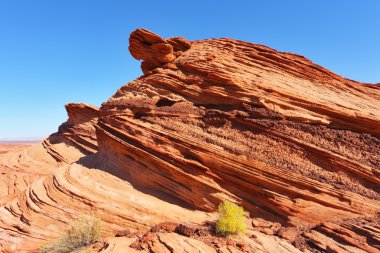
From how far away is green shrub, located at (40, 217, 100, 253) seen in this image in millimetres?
10772

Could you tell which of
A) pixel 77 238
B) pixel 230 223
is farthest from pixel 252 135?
pixel 77 238

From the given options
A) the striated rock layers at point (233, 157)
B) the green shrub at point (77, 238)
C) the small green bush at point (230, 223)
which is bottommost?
the green shrub at point (77, 238)

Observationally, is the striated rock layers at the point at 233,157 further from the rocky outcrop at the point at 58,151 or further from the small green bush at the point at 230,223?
the rocky outcrop at the point at 58,151

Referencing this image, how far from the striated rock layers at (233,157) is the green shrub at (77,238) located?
2.15 ft

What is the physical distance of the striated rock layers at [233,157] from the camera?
452 inches

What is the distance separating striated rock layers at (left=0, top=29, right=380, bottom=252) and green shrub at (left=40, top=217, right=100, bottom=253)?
0.65 metres

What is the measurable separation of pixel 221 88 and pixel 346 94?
7.03 m

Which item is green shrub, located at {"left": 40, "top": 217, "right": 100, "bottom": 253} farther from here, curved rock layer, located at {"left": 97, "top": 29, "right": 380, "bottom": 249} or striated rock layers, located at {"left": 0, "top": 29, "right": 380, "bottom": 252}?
curved rock layer, located at {"left": 97, "top": 29, "right": 380, "bottom": 249}

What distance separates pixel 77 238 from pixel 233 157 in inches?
306

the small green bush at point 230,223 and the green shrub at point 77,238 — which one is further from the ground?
the small green bush at point 230,223

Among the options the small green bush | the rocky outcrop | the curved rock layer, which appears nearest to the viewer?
the small green bush

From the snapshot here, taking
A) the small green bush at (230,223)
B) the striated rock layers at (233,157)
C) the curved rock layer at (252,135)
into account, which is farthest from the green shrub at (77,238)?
the small green bush at (230,223)

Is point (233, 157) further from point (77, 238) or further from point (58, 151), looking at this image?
point (58, 151)

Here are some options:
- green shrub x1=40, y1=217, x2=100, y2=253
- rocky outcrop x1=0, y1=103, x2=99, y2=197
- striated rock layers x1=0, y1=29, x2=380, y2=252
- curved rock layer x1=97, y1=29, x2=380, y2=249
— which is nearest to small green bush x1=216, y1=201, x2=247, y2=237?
striated rock layers x1=0, y1=29, x2=380, y2=252
